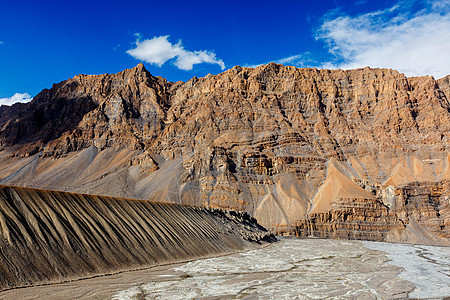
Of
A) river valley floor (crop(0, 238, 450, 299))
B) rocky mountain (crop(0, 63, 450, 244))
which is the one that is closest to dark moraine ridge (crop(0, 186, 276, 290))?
river valley floor (crop(0, 238, 450, 299))

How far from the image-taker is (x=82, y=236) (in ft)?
77.7

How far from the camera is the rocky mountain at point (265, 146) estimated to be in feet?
288

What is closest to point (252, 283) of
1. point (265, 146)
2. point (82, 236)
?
point (82, 236)

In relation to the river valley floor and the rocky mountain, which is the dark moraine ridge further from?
the rocky mountain

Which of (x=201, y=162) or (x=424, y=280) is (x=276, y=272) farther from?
(x=201, y=162)

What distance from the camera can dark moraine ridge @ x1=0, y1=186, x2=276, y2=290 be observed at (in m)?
19.2

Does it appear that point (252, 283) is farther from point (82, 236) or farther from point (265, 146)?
point (265, 146)

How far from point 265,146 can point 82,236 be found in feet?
301

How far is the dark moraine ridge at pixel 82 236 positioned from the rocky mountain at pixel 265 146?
52.4 meters

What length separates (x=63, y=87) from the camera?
164 m

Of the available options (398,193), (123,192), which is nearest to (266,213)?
(398,193)

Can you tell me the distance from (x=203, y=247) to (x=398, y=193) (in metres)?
70.6

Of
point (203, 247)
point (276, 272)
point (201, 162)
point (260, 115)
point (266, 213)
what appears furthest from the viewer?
point (260, 115)

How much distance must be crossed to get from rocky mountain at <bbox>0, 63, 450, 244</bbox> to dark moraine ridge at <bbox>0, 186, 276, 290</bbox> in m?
52.4
